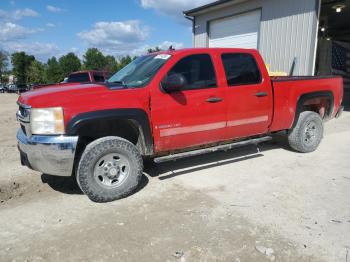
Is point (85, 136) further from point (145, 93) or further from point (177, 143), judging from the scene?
point (177, 143)

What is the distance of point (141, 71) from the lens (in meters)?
4.97

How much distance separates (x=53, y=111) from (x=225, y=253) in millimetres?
2505

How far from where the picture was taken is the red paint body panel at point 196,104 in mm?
4109

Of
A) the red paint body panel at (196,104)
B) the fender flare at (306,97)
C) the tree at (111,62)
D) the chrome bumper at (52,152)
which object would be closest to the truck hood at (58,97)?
the red paint body panel at (196,104)

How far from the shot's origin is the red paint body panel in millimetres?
4109

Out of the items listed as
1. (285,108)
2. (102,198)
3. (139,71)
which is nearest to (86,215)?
(102,198)

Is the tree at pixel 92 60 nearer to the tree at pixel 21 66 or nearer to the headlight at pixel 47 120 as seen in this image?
the tree at pixel 21 66

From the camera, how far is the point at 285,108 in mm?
5922

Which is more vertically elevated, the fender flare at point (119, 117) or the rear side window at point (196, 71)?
the rear side window at point (196, 71)

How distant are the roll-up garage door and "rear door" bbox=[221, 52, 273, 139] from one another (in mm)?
6807

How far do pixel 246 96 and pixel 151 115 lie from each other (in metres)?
1.79

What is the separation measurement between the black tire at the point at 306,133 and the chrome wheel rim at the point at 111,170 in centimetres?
363

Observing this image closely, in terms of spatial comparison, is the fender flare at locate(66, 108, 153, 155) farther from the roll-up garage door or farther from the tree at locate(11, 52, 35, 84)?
the tree at locate(11, 52, 35, 84)

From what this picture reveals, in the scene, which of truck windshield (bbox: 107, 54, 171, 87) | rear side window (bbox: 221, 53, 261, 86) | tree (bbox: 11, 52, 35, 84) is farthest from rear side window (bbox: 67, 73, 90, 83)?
tree (bbox: 11, 52, 35, 84)
